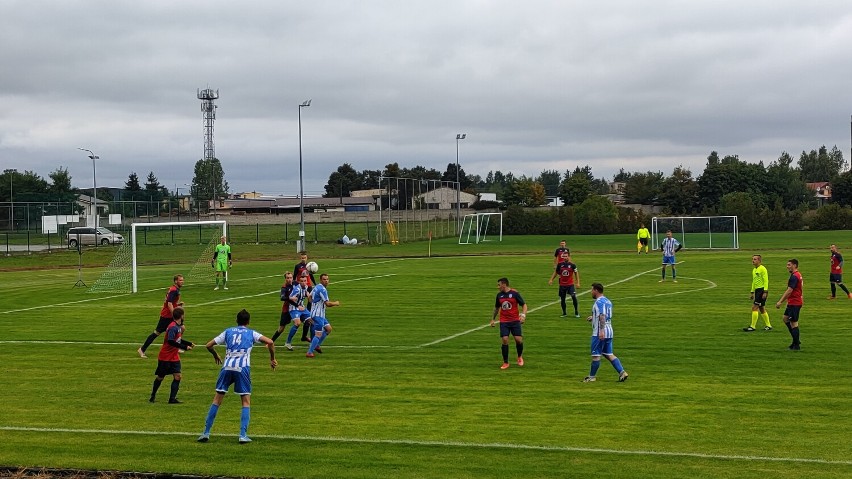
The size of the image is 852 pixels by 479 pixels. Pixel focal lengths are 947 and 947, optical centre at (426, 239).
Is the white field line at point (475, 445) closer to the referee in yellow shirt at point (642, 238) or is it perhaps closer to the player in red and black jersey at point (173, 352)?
the player in red and black jersey at point (173, 352)

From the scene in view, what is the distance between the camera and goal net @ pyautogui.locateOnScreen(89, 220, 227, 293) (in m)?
47.4

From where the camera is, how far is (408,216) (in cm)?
8944

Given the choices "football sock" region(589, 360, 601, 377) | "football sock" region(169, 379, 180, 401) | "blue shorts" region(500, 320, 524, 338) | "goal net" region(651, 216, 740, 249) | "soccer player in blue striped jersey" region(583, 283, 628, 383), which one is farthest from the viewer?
"goal net" region(651, 216, 740, 249)

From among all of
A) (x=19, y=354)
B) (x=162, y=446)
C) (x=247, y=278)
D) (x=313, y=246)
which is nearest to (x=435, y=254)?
(x=313, y=246)

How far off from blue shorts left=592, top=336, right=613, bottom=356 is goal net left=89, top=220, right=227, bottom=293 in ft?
95.0

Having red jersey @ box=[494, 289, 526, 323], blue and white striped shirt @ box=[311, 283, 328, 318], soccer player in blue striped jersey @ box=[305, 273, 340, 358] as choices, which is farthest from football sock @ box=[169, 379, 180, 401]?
red jersey @ box=[494, 289, 526, 323]

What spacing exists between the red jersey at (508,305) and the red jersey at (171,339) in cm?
733

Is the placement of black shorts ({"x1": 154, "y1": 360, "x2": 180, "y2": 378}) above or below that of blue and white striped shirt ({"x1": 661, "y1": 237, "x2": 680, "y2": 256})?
below

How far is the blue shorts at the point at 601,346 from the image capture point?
20.0 metres

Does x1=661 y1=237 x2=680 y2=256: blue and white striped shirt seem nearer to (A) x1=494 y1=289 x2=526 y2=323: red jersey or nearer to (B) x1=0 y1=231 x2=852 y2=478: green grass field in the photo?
(B) x1=0 y1=231 x2=852 y2=478: green grass field

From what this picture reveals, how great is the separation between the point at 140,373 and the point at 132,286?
24.5 metres

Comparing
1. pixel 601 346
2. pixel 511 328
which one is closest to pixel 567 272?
pixel 511 328

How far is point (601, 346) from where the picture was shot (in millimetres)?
20141

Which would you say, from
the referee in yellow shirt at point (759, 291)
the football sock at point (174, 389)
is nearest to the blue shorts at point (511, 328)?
the football sock at point (174, 389)
